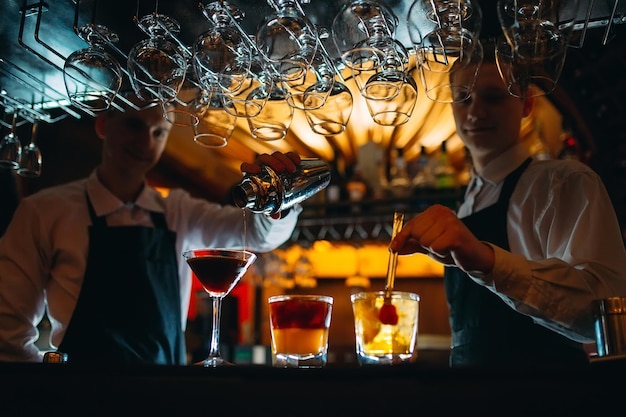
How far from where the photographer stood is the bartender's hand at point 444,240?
1266 mm

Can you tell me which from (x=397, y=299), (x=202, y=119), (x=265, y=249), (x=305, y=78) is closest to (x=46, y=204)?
(x=265, y=249)

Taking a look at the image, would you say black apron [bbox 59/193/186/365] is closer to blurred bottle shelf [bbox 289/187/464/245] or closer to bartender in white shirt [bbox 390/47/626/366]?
bartender in white shirt [bbox 390/47/626/366]

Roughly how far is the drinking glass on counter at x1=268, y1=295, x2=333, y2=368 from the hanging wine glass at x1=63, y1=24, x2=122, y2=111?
635 mm

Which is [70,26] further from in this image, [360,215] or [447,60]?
[360,215]

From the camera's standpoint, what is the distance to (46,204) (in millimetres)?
2158

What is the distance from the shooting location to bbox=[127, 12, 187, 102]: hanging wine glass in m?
1.33

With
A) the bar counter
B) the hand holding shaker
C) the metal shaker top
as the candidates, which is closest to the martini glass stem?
the hand holding shaker

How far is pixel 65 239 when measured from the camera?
2080 millimetres

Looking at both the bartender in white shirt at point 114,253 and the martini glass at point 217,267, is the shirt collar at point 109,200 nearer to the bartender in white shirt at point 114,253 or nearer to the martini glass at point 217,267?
the bartender in white shirt at point 114,253

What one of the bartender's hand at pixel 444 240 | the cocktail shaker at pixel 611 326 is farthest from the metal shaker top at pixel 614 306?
the bartender's hand at pixel 444 240

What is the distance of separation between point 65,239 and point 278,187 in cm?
108

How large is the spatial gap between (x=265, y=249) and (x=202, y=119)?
0.89m

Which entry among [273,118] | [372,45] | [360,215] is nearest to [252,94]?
[273,118]

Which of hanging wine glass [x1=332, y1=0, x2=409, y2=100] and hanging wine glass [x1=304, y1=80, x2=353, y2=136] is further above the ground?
hanging wine glass [x1=332, y1=0, x2=409, y2=100]
